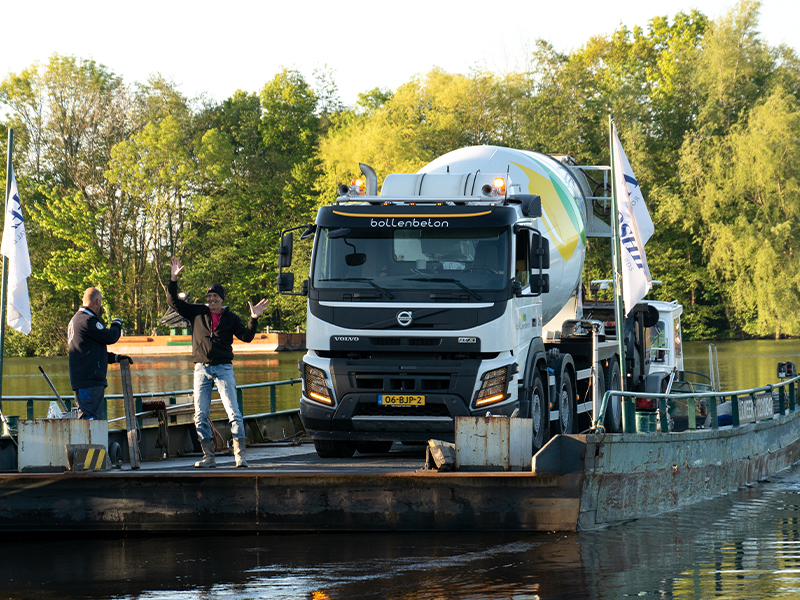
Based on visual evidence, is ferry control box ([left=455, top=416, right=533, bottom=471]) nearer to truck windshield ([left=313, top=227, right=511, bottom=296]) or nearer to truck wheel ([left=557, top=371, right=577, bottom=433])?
truck windshield ([left=313, top=227, right=511, bottom=296])

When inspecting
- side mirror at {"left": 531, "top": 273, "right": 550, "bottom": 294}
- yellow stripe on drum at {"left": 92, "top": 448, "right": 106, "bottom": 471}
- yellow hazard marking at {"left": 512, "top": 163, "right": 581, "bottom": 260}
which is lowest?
yellow stripe on drum at {"left": 92, "top": 448, "right": 106, "bottom": 471}

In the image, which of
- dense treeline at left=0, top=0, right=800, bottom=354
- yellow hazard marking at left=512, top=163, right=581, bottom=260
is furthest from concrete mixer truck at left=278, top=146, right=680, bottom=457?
dense treeline at left=0, top=0, right=800, bottom=354

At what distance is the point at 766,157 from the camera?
1923 inches

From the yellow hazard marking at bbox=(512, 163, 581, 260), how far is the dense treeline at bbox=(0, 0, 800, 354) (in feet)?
117

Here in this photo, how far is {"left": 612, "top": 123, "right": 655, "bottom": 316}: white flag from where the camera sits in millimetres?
13484

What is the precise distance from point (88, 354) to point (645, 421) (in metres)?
6.22

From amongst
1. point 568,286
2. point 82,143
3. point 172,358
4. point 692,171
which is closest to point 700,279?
point 692,171

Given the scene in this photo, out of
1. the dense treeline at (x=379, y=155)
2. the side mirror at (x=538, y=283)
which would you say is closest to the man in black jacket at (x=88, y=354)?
the side mirror at (x=538, y=283)

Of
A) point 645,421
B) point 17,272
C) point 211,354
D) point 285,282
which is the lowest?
point 645,421

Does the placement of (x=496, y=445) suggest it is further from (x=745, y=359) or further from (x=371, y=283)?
(x=745, y=359)

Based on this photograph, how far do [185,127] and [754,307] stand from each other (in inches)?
1575

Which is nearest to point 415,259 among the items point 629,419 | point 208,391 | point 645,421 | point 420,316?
point 420,316

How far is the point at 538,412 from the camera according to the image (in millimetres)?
12547

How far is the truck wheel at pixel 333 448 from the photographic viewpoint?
1267 centimetres
